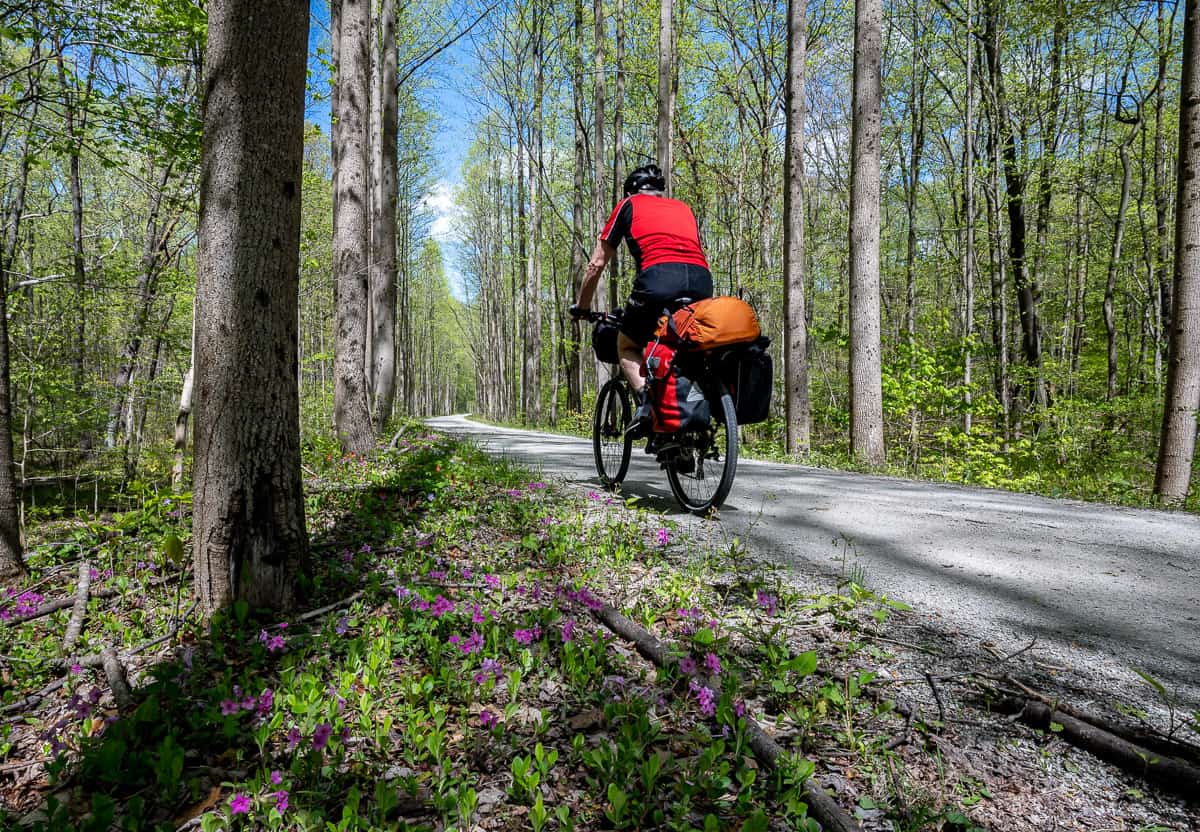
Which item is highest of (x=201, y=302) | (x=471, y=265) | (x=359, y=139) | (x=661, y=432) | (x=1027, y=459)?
(x=471, y=265)

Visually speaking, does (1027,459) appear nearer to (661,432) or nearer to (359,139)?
(661,432)

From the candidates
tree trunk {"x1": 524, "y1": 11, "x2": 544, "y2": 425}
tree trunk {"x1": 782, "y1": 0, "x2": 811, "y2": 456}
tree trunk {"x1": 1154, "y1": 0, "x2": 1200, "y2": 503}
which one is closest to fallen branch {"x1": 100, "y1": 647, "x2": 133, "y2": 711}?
tree trunk {"x1": 1154, "y1": 0, "x2": 1200, "y2": 503}

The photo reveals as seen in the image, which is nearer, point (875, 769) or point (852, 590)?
point (875, 769)

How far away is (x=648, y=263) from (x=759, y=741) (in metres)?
3.22

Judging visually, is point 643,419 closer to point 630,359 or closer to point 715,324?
point 630,359

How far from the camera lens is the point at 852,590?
2.56 m

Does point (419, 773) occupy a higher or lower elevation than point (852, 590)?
lower

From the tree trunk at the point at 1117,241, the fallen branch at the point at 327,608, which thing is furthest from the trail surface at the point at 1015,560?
the tree trunk at the point at 1117,241

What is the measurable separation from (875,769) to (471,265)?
41.8 m

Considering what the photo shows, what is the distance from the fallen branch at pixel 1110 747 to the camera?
136cm

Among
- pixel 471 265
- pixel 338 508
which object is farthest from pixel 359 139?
pixel 471 265

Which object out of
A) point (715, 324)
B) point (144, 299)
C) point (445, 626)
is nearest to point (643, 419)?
point (715, 324)

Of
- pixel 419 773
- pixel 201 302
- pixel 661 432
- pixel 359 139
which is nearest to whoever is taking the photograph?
pixel 419 773

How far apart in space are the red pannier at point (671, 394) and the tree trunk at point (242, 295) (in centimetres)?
229
